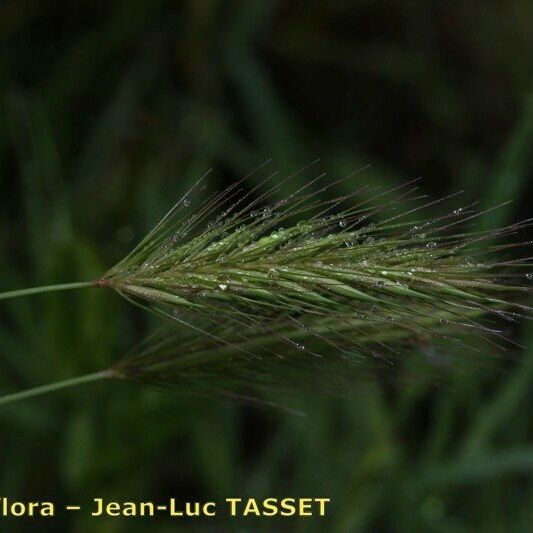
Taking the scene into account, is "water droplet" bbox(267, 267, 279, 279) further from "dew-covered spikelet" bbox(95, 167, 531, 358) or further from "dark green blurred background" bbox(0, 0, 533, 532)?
"dark green blurred background" bbox(0, 0, 533, 532)

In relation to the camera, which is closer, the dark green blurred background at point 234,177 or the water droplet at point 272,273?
the water droplet at point 272,273

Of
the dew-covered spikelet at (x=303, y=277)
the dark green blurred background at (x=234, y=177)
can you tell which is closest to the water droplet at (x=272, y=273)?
the dew-covered spikelet at (x=303, y=277)

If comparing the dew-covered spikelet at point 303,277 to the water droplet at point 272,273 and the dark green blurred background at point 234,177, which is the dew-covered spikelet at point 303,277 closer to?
the water droplet at point 272,273

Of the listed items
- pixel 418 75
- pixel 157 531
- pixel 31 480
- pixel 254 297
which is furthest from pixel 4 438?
pixel 254 297

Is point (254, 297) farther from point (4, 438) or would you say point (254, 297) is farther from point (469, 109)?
point (469, 109)

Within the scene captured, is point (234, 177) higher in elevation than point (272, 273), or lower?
higher

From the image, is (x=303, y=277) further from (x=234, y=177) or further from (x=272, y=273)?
(x=234, y=177)

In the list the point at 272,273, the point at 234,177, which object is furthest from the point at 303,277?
the point at 234,177

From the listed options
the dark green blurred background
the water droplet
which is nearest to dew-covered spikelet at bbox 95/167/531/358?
the water droplet
